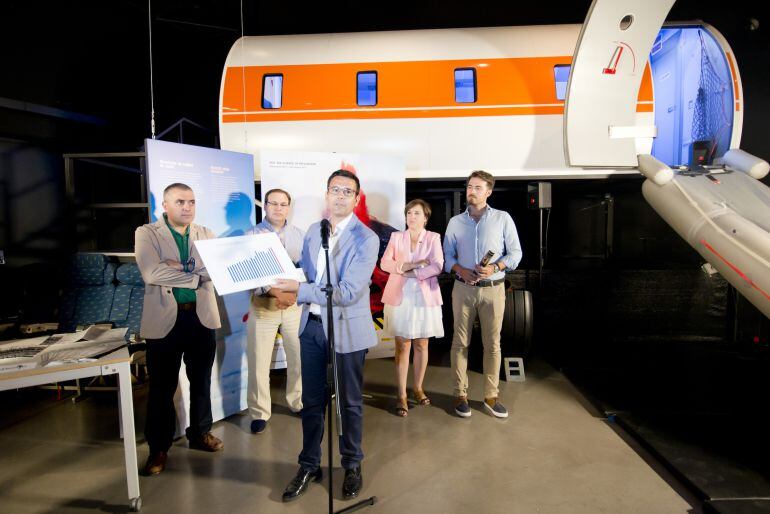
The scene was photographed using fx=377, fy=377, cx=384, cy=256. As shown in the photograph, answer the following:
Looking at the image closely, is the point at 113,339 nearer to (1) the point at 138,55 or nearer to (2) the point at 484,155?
(2) the point at 484,155

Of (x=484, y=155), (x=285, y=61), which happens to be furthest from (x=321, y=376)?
(x=285, y=61)

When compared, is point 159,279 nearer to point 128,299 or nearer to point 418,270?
point 418,270

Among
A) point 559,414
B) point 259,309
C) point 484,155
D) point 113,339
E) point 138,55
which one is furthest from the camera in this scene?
point 138,55

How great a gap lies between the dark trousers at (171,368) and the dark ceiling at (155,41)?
5.45 meters

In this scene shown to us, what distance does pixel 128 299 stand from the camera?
448cm

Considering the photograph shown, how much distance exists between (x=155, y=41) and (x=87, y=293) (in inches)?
236

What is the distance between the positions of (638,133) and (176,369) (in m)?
5.09

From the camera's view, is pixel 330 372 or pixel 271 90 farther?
pixel 271 90

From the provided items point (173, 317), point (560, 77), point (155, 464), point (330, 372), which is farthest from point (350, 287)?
point (560, 77)

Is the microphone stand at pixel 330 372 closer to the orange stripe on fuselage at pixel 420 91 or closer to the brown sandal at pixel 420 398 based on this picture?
the brown sandal at pixel 420 398

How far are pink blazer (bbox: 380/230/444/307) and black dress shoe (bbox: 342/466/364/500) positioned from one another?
1.50 m

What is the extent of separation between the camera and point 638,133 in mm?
4188

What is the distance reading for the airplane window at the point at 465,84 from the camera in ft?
15.2

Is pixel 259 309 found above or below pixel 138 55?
below
